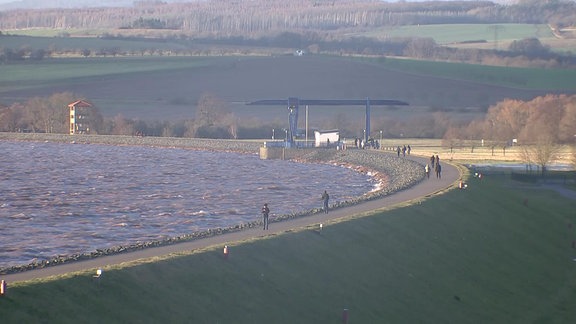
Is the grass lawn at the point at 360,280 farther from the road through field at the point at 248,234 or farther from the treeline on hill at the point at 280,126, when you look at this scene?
the treeline on hill at the point at 280,126

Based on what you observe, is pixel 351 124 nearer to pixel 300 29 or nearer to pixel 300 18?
pixel 300 29

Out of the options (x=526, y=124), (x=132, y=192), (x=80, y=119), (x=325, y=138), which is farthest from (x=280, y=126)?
(x=132, y=192)

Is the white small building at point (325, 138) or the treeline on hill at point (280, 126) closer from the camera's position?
the white small building at point (325, 138)

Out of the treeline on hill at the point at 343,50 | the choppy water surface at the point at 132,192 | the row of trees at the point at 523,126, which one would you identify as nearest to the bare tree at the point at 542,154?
the row of trees at the point at 523,126

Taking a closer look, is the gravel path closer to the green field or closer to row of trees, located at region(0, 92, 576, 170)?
row of trees, located at region(0, 92, 576, 170)

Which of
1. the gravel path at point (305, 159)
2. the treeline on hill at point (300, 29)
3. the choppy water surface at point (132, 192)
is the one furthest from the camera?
the treeline on hill at point (300, 29)

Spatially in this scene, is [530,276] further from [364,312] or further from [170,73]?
[170,73]
